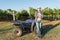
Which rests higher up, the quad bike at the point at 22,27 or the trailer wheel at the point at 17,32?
the quad bike at the point at 22,27

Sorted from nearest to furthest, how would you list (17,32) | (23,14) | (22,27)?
(17,32), (22,27), (23,14)

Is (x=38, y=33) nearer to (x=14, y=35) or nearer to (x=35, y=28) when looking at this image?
(x=35, y=28)

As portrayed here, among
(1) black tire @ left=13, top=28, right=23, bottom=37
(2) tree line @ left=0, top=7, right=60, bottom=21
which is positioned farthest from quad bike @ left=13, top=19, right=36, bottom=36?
(2) tree line @ left=0, top=7, right=60, bottom=21

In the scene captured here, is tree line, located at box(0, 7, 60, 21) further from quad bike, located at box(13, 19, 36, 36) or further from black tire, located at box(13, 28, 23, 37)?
black tire, located at box(13, 28, 23, 37)

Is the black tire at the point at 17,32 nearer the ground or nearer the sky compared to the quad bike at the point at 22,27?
nearer the ground

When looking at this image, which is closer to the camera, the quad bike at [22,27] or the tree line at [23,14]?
the quad bike at [22,27]

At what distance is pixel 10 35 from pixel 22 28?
3.04 ft

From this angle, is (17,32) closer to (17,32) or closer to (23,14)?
(17,32)

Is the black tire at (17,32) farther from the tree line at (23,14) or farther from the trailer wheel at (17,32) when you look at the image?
the tree line at (23,14)

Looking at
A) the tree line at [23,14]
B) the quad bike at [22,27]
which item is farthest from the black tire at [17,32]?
the tree line at [23,14]

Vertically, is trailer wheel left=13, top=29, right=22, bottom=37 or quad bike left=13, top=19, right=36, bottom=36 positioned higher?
quad bike left=13, top=19, right=36, bottom=36

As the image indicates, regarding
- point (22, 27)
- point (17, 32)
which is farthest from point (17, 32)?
point (22, 27)

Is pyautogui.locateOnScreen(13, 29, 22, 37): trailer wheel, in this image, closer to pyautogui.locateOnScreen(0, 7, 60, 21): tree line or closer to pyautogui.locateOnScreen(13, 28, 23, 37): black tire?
pyautogui.locateOnScreen(13, 28, 23, 37): black tire

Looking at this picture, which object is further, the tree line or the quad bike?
the tree line
